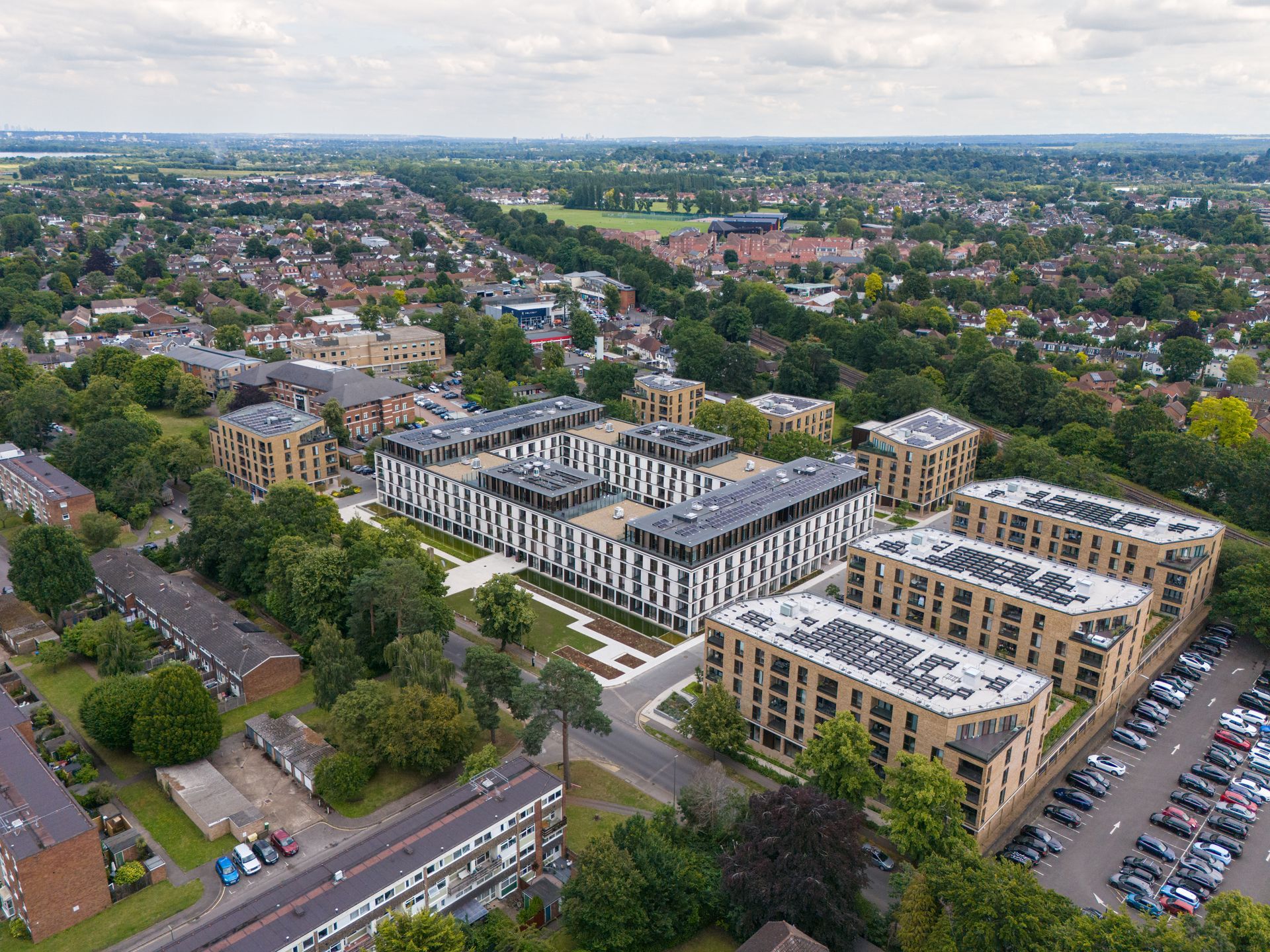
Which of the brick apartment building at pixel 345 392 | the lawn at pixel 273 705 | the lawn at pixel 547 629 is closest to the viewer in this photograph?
the lawn at pixel 273 705

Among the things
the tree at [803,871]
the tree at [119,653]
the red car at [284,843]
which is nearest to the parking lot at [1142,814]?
the tree at [803,871]

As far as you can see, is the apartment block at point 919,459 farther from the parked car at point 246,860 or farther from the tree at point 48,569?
the tree at point 48,569

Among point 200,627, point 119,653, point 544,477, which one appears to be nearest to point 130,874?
point 119,653

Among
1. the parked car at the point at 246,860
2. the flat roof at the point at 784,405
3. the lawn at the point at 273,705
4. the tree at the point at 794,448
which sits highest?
the flat roof at the point at 784,405

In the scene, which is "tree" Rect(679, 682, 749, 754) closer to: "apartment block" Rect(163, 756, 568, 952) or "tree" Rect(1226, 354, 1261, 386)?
"apartment block" Rect(163, 756, 568, 952)

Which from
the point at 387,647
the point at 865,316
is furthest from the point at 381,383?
the point at 865,316

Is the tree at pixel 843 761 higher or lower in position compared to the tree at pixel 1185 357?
lower
